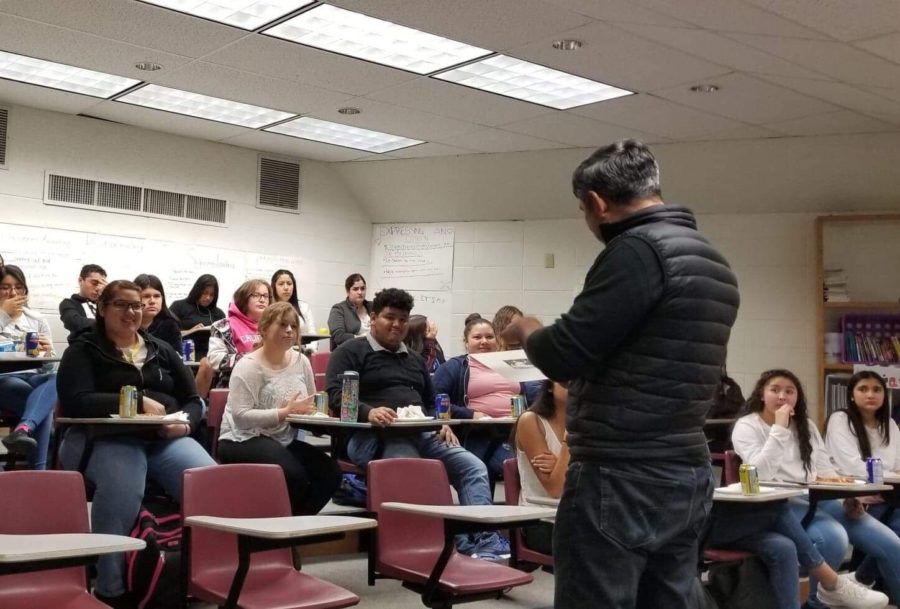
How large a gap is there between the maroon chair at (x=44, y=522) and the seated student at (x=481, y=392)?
98.0 inches

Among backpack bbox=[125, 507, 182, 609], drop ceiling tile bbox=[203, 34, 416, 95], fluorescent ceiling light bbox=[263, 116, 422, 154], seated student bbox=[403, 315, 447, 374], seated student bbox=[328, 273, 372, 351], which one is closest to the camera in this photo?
backpack bbox=[125, 507, 182, 609]

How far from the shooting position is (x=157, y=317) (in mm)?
5652

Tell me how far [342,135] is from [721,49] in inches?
136

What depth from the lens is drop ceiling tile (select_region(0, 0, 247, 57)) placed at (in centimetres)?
459

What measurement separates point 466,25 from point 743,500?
268 centimetres

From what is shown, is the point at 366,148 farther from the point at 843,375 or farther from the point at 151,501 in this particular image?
the point at 151,501

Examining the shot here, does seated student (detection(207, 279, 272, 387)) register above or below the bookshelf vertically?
below

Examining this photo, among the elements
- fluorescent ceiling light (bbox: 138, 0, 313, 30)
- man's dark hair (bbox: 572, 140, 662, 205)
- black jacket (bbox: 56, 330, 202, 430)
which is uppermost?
fluorescent ceiling light (bbox: 138, 0, 313, 30)

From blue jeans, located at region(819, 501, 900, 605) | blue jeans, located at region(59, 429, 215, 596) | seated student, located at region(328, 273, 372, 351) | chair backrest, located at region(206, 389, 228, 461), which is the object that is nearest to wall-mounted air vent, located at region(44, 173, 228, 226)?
seated student, located at region(328, 273, 372, 351)

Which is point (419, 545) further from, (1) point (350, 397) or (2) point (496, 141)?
(2) point (496, 141)

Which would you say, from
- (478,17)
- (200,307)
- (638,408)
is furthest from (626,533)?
(200,307)

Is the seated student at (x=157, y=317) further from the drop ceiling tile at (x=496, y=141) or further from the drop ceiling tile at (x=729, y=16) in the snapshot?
the drop ceiling tile at (x=729, y=16)

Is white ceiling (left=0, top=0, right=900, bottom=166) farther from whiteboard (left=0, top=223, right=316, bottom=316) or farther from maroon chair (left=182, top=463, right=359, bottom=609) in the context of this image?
maroon chair (left=182, top=463, right=359, bottom=609)

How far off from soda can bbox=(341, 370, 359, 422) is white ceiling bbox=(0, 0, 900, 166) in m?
1.80
